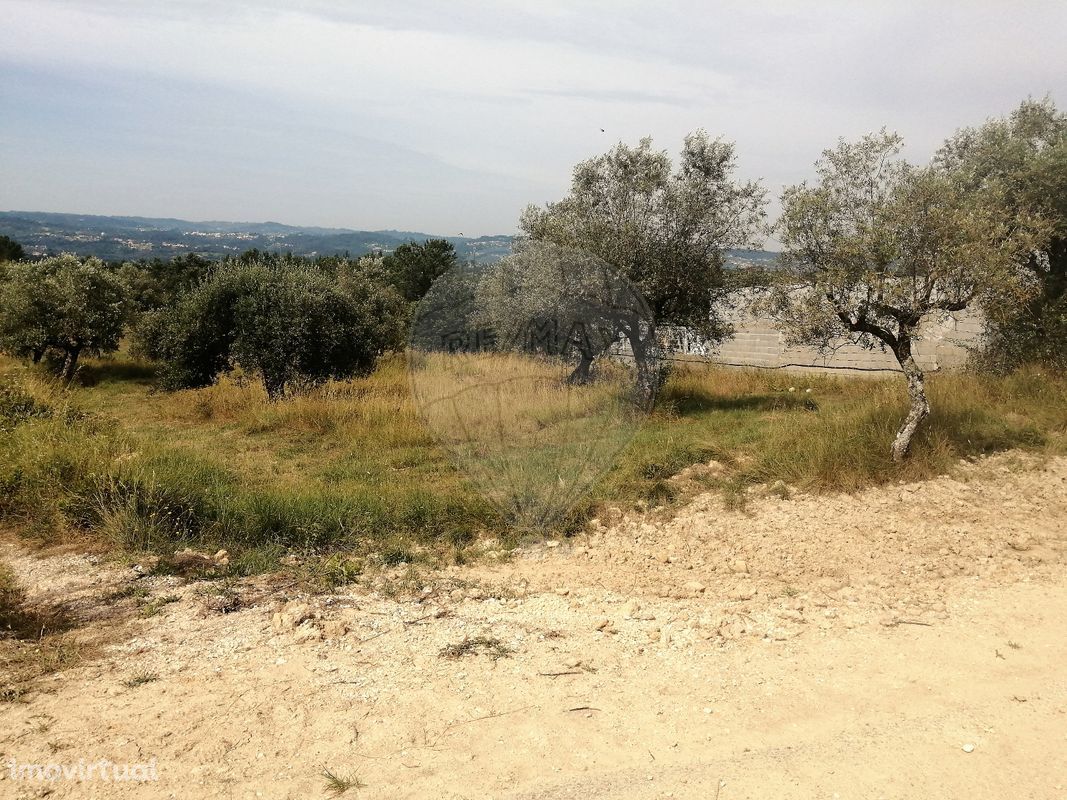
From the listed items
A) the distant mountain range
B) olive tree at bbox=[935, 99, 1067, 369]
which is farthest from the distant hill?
olive tree at bbox=[935, 99, 1067, 369]

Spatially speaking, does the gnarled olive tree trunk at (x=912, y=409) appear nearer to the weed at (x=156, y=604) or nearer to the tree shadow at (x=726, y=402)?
the tree shadow at (x=726, y=402)

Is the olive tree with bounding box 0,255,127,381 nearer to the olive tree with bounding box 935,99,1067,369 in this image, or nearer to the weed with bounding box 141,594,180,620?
the weed with bounding box 141,594,180,620

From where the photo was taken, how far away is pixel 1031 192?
1126 cm

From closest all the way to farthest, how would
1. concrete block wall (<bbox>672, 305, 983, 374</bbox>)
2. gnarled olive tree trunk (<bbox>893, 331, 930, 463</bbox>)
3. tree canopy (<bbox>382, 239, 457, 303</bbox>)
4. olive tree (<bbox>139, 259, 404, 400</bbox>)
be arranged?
1. gnarled olive tree trunk (<bbox>893, 331, 930, 463</bbox>)
2. olive tree (<bbox>139, 259, 404, 400</bbox>)
3. concrete block wall (<bbox>672, 305, 983, 374</bbox>)
4. tree canopy (<bbox>382, 239, 457, 303</bbox>)

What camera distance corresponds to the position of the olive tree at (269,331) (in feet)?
43.5

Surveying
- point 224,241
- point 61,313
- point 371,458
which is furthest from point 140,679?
point 224,241

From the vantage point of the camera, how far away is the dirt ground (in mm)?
3375

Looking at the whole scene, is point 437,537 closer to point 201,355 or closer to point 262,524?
point 262,524

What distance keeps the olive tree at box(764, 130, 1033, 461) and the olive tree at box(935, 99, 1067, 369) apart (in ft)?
10.2

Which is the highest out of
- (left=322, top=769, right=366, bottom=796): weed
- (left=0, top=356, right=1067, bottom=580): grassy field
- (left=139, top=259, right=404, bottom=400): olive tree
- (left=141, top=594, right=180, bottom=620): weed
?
(left=139, top=259, right=404, bottom=400): olive tree

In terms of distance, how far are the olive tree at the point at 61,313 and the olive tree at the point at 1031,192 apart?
18.2 metres

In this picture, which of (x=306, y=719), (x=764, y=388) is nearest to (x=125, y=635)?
(x=306, y=719)

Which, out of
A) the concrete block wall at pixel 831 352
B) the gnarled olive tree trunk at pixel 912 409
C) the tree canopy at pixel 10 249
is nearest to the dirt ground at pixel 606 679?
the gnarled olive tree trunk at pixel 912 409

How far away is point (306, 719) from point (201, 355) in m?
11.9
